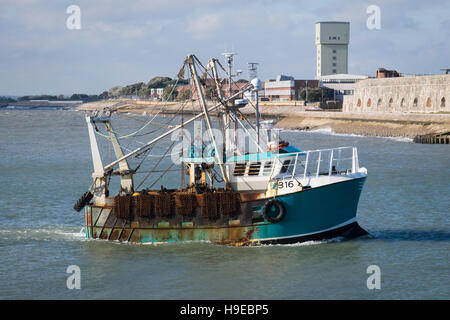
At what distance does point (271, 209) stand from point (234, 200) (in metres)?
1.33

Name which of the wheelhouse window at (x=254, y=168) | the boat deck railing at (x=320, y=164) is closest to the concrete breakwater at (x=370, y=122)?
the boat deck railing at (x=320, y=164)

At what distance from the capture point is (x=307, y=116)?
115812 millimetres

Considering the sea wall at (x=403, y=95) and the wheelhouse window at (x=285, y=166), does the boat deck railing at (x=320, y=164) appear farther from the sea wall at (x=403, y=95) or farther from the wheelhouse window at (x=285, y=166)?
the sea wall at (x=403, y=95)

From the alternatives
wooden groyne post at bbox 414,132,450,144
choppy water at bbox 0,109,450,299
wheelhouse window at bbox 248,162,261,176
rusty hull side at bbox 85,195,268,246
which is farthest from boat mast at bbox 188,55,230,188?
wooden groyne post at bbox 414,132,450,144

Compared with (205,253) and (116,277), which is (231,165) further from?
(116,277)

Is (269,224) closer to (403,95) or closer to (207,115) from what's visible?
(207,115)

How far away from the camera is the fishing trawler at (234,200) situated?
2384 centimetres

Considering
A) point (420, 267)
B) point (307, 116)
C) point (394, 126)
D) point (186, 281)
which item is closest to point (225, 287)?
point (186, 281)

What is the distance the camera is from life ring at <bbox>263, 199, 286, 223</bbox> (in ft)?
77.2

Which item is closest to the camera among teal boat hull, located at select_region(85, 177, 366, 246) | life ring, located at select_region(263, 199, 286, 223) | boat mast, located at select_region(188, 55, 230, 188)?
life ring, located at select_region(263, 199, 286, 223)

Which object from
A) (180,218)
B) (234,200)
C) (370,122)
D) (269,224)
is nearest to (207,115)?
(234,200)

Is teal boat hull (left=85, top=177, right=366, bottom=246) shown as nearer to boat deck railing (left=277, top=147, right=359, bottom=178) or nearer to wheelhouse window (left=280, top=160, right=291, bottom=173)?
boat deck railing (left=277, top=147, right=359, bottom=178)

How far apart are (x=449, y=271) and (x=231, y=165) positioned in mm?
8404
